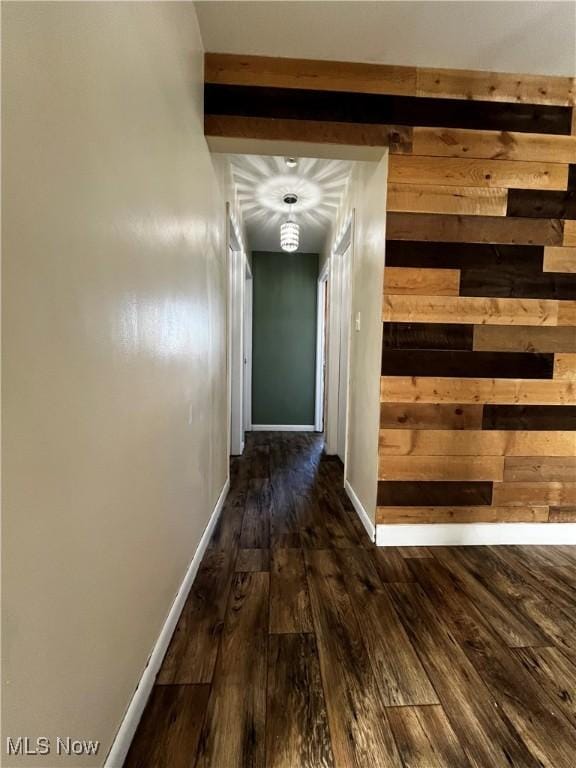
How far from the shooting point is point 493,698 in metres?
1.13

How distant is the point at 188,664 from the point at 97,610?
24.5 inches

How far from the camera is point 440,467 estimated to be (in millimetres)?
2021

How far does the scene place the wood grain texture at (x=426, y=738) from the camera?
3.12 ft

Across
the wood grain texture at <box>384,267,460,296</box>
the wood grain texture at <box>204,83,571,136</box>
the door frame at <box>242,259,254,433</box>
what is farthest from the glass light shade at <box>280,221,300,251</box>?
the wood grain texture at <box>384,267,460,296</box>

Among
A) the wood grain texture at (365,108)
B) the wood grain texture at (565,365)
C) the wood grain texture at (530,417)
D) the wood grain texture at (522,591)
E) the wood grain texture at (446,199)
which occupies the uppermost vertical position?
the wood grain texture at (365,108)

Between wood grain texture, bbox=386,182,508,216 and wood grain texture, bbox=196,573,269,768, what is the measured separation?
6.71 feet

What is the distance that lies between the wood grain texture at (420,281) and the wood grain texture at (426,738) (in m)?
1.73

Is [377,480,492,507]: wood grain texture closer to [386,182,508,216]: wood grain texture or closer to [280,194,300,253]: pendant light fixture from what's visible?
[386,182,508,216]: wood grain texture

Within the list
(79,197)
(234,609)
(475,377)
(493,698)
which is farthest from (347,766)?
(475,377)

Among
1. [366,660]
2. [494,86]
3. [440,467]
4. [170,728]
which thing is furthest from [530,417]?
[170,728]

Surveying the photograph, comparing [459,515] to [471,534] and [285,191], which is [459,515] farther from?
[285,191]

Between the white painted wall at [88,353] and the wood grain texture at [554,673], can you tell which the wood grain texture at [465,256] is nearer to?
the white painted wall at [88,353]

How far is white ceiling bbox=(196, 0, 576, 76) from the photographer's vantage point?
156 centimetres

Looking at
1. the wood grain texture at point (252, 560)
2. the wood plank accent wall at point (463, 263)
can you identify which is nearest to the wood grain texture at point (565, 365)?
the wood plank accent wall at point (463, 263)
